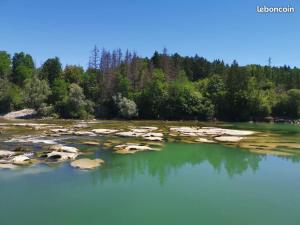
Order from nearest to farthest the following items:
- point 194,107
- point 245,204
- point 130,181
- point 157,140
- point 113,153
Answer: point 245,204 → point 130,181 → point 113,153 → point 157,140 → point 194,107

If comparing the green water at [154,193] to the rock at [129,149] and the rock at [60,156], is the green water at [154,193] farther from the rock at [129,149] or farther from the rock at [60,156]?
the rock at [60,156]

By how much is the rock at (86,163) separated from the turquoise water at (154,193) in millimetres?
799

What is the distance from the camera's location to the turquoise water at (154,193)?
20.3 m

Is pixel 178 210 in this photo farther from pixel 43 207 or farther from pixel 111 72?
pixel 111 72

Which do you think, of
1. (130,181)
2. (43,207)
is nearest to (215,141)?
(130,181)

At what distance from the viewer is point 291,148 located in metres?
47.6

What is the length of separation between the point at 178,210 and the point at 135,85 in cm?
9853

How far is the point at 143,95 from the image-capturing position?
107000 millimetres

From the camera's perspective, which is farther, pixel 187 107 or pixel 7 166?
pixel 187 107

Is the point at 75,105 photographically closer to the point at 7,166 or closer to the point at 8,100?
the point at 8,100

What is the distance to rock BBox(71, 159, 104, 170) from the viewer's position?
32.2 m

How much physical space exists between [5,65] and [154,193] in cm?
12797

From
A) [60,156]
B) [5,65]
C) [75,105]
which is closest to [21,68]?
[5,65]

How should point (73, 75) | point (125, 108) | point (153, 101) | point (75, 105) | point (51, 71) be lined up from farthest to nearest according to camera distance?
point (73, 75) < point (51, 71) < point (153, 101) < point (125, 108) < point (75, 105)
